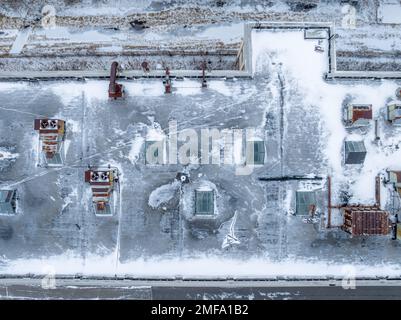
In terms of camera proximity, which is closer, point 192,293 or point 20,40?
point 192,293

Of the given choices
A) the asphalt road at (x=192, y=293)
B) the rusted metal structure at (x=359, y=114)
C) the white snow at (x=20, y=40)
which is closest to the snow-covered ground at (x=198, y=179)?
the rusted metal structure at (x=359, y=114)

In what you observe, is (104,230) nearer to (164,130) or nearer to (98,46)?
(164,130)

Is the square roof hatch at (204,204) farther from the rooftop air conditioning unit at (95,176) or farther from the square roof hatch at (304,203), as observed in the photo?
the rooftop air conditioning unit at (95,176)

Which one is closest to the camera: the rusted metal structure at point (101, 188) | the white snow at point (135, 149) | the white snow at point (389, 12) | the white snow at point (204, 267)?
the rusted metal structure at point (101, 188)

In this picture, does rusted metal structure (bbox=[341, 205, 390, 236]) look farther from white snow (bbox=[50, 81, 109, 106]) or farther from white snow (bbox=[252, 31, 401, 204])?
white snow (bbox=[50, 81, 109, 106])

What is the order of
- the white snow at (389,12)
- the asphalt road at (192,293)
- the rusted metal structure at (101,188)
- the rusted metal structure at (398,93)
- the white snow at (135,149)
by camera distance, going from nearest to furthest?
the rusted metal structure at (101,188)
the white snow at (135,149)
the rusted metal structure at (398,93)
the asphalt road at (192,293)
the white snow at (389,12)

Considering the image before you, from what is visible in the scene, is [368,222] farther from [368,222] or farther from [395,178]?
[395,178]

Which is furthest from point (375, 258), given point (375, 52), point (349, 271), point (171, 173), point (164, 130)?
point (375, 52)

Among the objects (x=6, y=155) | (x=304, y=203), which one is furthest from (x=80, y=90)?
(x=304, y=203)
